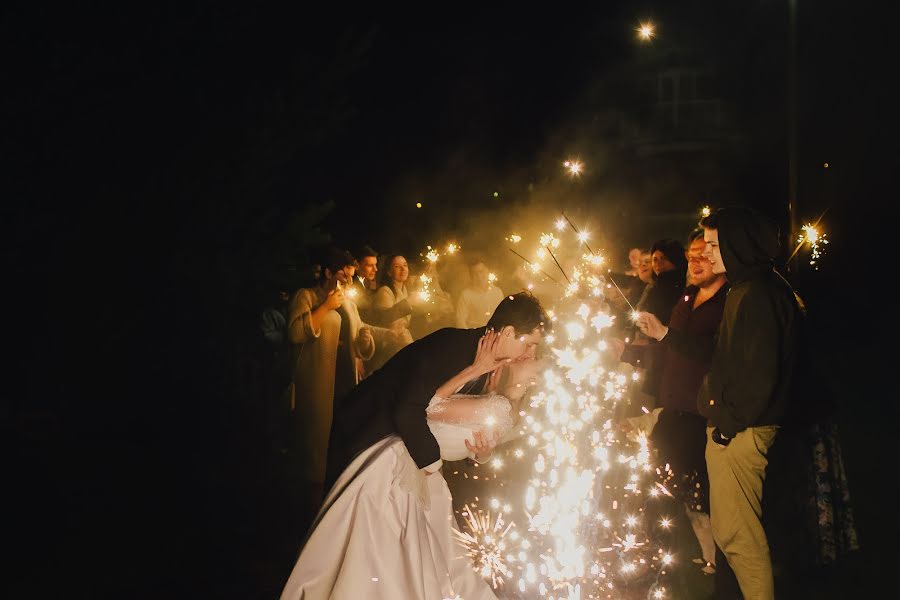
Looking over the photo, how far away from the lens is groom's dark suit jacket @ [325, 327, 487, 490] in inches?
161

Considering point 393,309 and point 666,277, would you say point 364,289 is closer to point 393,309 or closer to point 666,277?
point 393,309

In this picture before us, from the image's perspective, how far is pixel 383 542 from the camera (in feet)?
12.6

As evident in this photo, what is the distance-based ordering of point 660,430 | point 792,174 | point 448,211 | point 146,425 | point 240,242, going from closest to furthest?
point 146,425 < point 240,242 < point 660,430 < point 792,174 < point 448,211

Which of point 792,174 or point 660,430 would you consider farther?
point 792,174

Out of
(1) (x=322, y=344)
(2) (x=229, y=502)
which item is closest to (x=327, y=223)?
(1) (x=322, y=344)

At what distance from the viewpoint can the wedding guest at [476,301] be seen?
378 inches

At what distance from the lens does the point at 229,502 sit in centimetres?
602

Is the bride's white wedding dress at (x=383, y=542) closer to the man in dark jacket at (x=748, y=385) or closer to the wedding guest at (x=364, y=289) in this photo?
the man in dark jacket at (x=748, y=385)

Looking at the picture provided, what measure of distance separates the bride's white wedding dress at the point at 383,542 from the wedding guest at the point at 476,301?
5.34 m

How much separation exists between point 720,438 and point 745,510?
0.38 m

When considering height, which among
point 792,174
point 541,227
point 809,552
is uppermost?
point 541,227

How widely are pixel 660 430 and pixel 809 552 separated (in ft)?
3.76

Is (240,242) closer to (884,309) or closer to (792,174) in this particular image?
(792,174)

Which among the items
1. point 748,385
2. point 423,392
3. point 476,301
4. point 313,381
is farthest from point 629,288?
point 423,392
